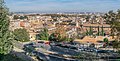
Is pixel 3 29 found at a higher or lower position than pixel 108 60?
higher

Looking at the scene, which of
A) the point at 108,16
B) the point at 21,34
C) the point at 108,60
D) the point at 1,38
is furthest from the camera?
the point at 21,34

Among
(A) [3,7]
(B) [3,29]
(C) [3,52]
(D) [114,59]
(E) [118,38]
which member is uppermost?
(A) [3,7]

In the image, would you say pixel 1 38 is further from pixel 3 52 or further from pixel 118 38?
pixel 118 38

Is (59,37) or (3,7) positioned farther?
(59,37)

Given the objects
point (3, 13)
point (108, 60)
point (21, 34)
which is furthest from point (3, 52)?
point (21, 34)

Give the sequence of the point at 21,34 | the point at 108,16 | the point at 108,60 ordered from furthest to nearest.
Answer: the point at 21,34
the point at 108,60
the point at 108,16

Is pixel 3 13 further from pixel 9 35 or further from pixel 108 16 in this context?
pixel 108 16
